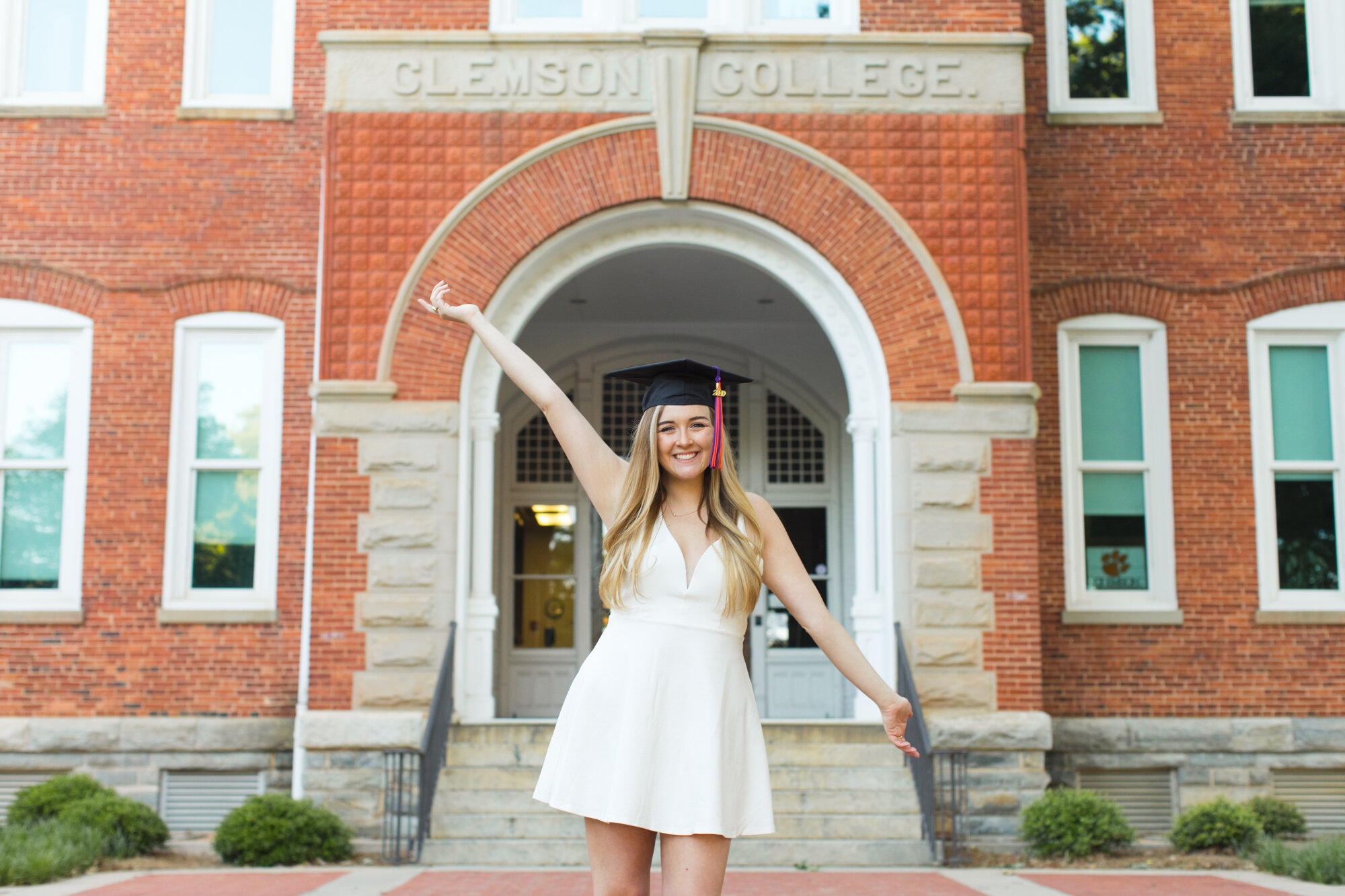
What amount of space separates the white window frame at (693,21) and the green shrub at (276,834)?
652cm

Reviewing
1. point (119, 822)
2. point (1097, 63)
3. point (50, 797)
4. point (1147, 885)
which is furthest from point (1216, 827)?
point (50, 797)

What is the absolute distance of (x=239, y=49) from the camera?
1182 cm

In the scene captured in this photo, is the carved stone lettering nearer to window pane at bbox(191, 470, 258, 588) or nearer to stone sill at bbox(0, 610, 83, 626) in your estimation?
window pane at bbox(191, 470, 258, 588)

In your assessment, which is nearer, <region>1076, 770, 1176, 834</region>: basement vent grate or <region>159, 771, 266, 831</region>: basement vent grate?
<region>159, 771, 266, 831</region>: basement vent grate

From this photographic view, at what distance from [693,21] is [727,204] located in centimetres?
173

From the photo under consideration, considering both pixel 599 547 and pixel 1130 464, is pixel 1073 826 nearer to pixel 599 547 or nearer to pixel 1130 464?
pixel 1130 464

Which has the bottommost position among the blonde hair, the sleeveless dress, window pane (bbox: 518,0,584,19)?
the sleeveless dress

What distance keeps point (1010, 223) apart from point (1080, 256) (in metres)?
1.74

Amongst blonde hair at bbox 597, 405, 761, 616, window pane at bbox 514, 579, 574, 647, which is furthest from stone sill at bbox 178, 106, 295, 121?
blonde hair at bbox 597, 405, 761, 616

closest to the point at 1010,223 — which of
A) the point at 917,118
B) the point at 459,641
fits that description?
the point at 917,118

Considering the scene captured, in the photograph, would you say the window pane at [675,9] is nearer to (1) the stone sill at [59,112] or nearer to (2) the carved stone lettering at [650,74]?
(2) the carved stone lettering at [650,74]

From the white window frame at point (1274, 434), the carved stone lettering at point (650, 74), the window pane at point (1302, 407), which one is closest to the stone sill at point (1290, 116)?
the white window frame at point (1274, 434)

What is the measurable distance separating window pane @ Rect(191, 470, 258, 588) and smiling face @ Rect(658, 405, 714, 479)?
8.79m

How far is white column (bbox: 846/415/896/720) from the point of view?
1015cm
